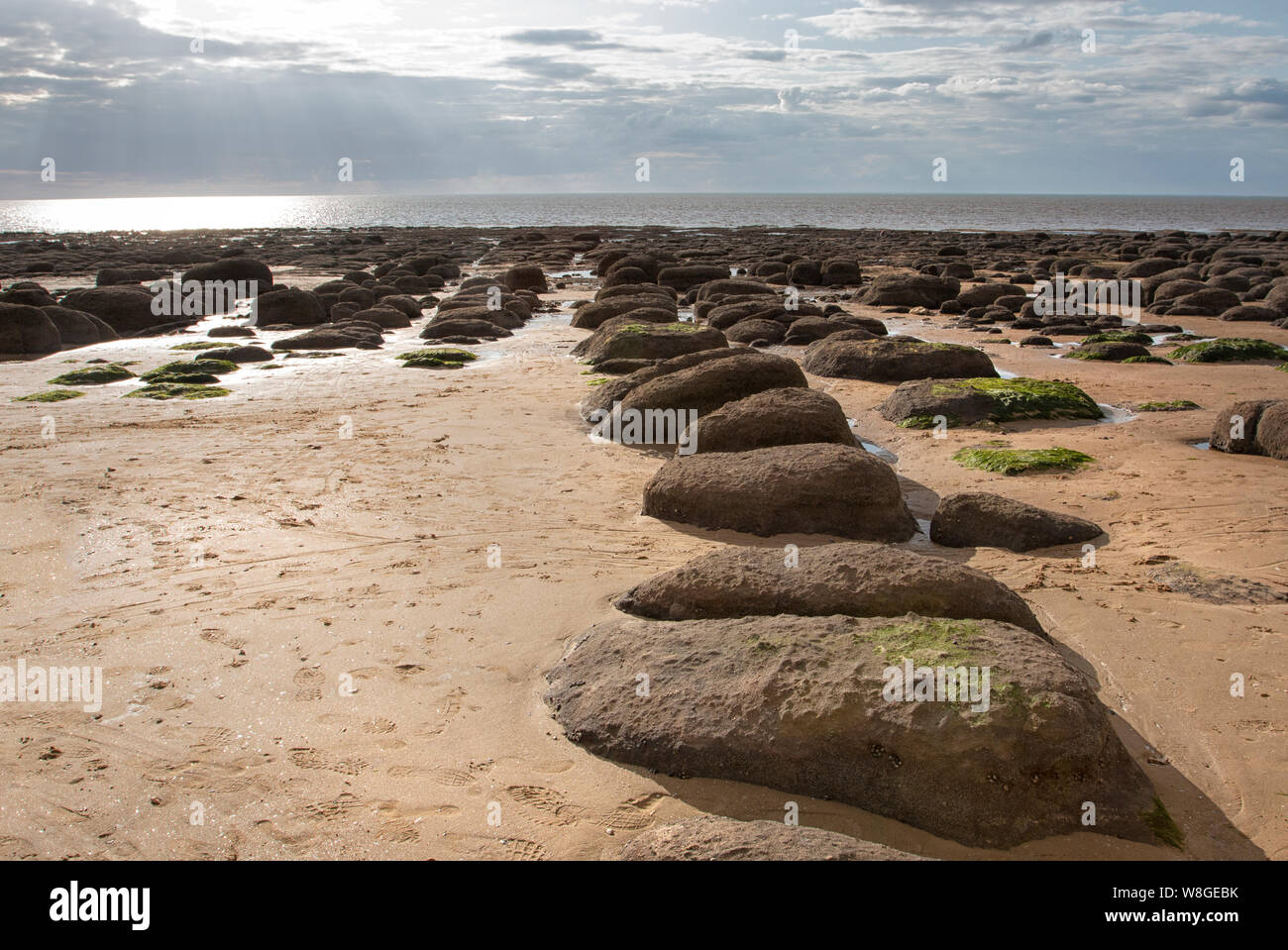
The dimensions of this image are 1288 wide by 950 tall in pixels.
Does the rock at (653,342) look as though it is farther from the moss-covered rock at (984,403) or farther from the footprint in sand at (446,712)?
the footprint in sand at (446,712)

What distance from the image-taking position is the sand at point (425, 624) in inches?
151

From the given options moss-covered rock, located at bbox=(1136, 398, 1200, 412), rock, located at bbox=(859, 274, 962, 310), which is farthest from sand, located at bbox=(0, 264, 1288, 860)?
rock, located at bbox=(859, 274, 962, 310)

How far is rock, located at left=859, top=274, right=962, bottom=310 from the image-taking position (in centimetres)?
2383

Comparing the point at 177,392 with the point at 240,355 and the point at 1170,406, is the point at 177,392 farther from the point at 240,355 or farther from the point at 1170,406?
the point at 1170,406

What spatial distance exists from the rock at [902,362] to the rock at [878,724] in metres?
9.45

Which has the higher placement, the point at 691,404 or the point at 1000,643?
the point at 691,404

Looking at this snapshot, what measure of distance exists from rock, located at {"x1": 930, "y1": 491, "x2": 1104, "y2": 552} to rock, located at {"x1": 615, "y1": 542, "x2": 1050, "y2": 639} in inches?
72.9

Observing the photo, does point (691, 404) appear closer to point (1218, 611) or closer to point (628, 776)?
point (1218, 611)

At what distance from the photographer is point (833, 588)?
4.98 metres

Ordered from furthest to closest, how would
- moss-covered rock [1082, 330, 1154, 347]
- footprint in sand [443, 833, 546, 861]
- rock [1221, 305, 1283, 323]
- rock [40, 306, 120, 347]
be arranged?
rock [1221, 305, 1283, 323], rock [40, 306, 120, 347], moss-covered rock [1082, 330, 1154, 347], footprint in sand [443, 833, 546, 861]

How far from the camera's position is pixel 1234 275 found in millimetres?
24969

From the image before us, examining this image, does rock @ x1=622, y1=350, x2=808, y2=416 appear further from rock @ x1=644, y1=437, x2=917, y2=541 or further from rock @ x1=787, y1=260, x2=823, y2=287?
rock @ x1=787, y1=260, x2=823, y2=287
